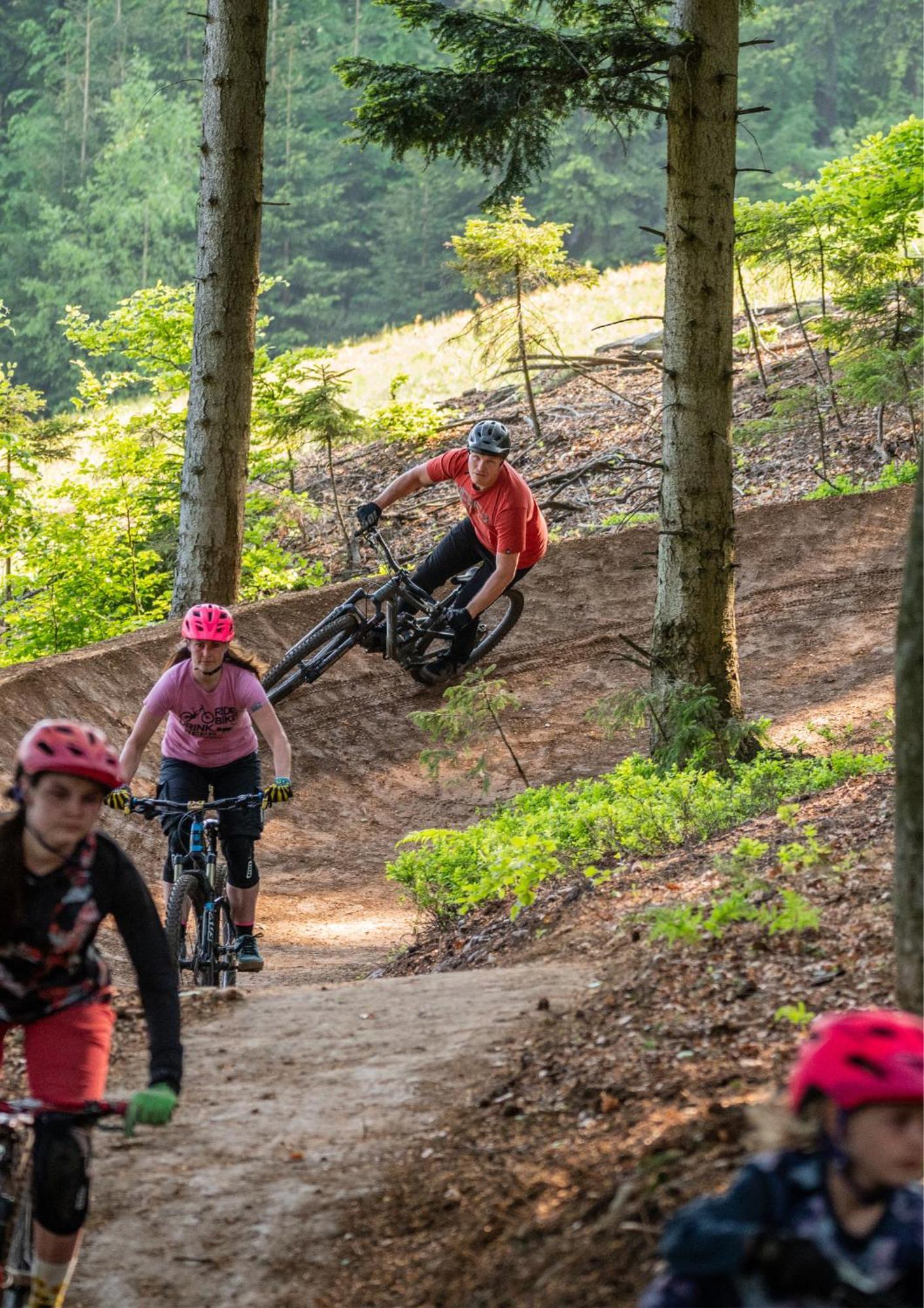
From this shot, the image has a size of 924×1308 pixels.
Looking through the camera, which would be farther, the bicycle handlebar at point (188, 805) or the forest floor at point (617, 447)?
the forest floor at point (617, 447)

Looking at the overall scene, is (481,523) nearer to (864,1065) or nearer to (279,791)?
(279,791)

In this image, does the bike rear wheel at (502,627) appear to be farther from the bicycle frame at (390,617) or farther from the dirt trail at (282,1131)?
the dirt trail at (282,1131)

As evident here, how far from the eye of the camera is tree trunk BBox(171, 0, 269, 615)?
13.1 m

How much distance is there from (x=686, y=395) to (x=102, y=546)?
949 centimetres

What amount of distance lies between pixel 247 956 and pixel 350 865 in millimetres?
4071

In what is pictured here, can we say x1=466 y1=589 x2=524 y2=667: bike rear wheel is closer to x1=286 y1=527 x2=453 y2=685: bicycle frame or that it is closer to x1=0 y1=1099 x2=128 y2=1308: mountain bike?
x1=286 y1=527 x2=453 y2=685: bicycle frame

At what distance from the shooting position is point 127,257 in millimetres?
51531

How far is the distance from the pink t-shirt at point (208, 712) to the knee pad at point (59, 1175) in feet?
12.6

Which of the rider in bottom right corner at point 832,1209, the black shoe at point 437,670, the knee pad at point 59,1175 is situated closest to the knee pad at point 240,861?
the knee pad at point 59,1175

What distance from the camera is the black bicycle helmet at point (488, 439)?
34.3 feet

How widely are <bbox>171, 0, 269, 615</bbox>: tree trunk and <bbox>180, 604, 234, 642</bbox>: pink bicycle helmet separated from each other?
663 centimetres

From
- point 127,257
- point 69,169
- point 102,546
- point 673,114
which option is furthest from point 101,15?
point 673,114

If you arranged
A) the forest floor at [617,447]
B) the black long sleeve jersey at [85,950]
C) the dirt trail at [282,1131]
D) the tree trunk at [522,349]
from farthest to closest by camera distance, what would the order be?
the tree trunk at [522,349], the forest floor at [617,447], the dirt trail at [282,1131], the black long sleeve jersey at [85,950]

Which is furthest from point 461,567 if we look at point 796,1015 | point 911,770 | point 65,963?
point 65,963
